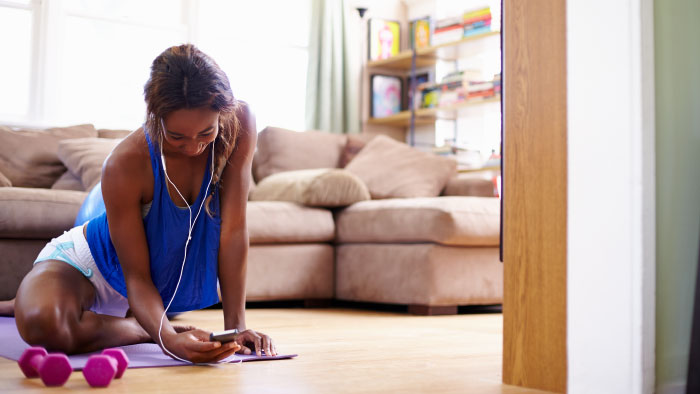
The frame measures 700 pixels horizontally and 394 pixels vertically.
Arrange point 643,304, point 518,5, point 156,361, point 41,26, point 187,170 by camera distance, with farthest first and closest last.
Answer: point 41,26, point 187,170, point 156,361, point 518,5, point 643,304

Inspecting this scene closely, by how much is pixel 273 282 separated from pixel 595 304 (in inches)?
91.4

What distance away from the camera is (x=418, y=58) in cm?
537

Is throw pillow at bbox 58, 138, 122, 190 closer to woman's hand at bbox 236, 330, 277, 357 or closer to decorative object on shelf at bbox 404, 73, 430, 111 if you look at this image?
woman's hand at bbox 236, 330, 277, 357

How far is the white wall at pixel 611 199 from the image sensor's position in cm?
119

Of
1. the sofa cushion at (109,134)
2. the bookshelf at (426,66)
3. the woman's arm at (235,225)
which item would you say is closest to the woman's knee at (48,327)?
the woman's arm at (235,225)

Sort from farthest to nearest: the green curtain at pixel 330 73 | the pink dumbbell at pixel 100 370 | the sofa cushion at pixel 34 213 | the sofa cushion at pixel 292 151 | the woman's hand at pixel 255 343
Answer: the green curtain at pixel 330 73 < the sofa cushion at pixel 292 151 < the sofa cushion at pixel 34 213 < the woman's hand at pixel 255 343 < the pink dumbbell at pixel 100 370

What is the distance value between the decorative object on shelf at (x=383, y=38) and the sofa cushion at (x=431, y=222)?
230cm

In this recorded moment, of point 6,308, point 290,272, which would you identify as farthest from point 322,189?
point 6,308

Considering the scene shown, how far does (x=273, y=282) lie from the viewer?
344 centimetres

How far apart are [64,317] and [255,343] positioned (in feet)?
1.42

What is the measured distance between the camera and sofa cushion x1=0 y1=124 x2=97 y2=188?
3.55 metres

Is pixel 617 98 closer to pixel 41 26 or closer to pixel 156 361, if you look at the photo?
pixel 156 361

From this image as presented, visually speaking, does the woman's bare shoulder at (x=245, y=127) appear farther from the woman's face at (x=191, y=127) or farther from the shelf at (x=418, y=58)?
the shelf at (x=418, y=58)

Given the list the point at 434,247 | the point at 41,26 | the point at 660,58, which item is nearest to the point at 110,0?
the point at 41,26
